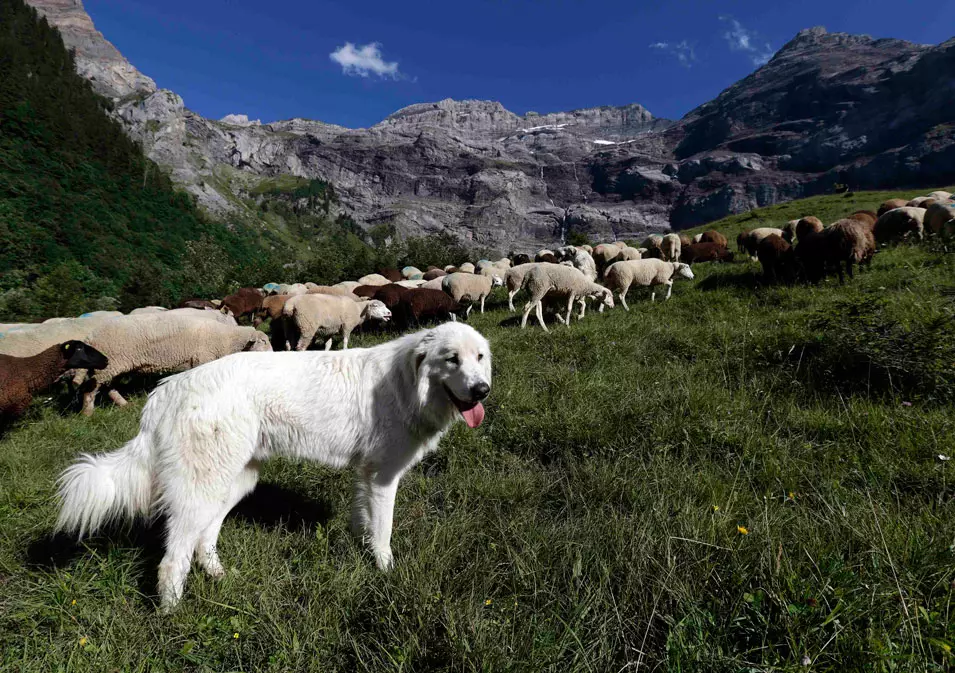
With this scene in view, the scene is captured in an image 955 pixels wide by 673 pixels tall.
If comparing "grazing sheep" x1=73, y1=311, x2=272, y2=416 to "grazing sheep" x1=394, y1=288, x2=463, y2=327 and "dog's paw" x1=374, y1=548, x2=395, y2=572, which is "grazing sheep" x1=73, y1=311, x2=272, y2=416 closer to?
"grazing sheep" x1=394, y1=288, x2=463, y2=327

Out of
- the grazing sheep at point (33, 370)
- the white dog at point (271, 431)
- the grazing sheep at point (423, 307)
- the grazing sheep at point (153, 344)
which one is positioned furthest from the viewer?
the grazing sheep at point (423, 307)

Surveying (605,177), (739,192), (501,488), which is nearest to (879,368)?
(501,488)

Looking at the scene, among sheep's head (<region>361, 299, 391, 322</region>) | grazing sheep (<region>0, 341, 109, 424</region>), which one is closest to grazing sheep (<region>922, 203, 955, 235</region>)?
sheep's head (<region>361, 299, 391, 322</region>)

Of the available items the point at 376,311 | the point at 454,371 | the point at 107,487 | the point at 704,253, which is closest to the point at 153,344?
the point at 376,311

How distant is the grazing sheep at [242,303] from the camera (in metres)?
15.6

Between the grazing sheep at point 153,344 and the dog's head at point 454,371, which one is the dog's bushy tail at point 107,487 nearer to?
the dog's head at point 454,371

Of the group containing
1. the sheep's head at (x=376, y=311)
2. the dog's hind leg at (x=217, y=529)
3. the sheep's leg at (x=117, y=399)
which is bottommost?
the sheep's leg at (x=117, y=399)

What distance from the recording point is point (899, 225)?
12.2 metres

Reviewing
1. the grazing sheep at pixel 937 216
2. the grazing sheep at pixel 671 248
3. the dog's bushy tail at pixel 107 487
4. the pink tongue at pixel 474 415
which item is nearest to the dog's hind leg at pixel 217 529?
the dog's bushy tail at pixel 107 487

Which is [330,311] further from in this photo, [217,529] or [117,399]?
[217,529]

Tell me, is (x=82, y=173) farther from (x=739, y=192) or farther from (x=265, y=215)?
(x=739, y=192)

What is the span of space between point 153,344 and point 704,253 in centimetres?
2127

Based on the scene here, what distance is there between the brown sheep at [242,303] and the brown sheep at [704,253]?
815 inches

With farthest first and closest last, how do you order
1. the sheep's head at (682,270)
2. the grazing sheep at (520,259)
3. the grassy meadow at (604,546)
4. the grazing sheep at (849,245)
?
the grazing sheep at (520,259) < the sheep's head at (682,270) < the grazing sheep at (849,245) < the grassy meadow at (604,546)
